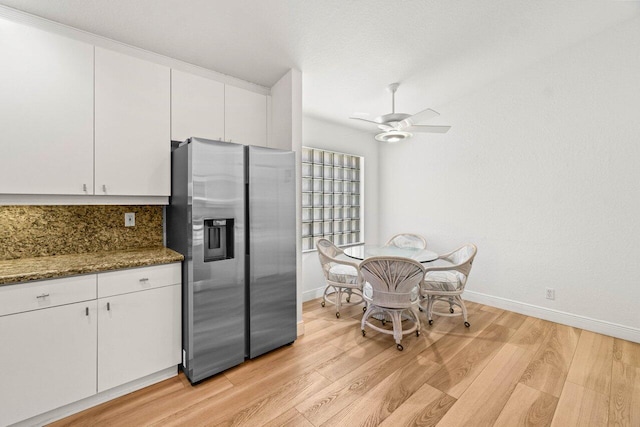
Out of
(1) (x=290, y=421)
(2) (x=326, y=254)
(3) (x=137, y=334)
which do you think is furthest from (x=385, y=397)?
(3) (x=137, y=334)

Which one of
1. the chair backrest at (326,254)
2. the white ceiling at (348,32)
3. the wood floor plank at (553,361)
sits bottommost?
the wood floor plank at (553,361)

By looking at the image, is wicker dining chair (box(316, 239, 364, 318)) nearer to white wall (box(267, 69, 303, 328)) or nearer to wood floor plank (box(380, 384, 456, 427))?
white wall (box(267, 69, 303, 328))

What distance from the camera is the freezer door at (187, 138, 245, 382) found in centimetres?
201

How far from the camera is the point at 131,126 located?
215 cm

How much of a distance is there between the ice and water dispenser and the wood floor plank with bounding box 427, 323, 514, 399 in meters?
1.86

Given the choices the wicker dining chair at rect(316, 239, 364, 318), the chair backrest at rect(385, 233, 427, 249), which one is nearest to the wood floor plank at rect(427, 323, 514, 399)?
the wicker dining chair at rect(316, 239, 364, 318)

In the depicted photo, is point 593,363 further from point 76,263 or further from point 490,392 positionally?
point 76,263

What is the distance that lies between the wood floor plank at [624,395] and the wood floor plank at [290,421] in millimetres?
1847

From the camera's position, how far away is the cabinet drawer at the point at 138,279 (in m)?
1.82

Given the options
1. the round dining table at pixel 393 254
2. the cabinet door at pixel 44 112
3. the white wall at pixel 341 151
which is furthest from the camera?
the white wall at pixel 341 151

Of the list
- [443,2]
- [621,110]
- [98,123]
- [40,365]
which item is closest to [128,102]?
[98,123]

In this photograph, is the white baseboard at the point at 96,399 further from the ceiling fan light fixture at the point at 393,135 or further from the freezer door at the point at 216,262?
the ceiling fan light fixture at the point at 393,135

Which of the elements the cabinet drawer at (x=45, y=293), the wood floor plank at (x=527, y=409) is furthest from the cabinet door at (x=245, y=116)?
the wood floor plank at (x=527, y=409)

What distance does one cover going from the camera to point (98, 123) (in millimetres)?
2033
